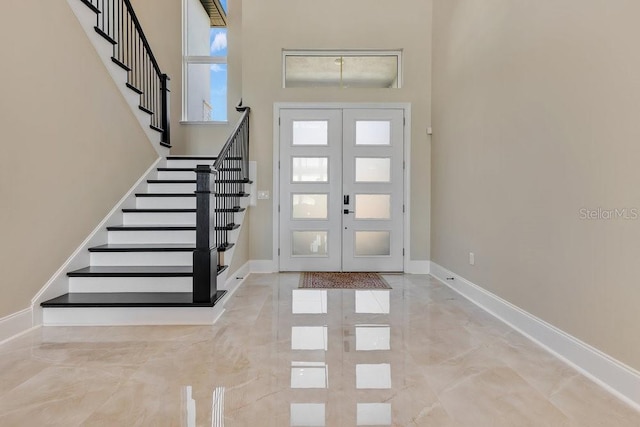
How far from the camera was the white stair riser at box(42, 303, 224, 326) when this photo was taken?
2.88 metres

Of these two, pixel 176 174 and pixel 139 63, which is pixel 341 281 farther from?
pixel 139 63

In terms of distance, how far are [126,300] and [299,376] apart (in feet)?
5.66

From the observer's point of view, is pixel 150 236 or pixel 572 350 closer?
pixel 572 350

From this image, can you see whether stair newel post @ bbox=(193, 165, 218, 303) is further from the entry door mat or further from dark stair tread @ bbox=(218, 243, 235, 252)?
the entry door mat

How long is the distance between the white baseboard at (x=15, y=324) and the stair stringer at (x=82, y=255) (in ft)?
0.18

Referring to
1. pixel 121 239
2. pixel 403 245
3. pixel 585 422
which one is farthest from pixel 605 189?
pixel 121 239

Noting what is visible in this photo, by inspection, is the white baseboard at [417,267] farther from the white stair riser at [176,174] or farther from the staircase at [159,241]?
the white stair riser at [176,174]

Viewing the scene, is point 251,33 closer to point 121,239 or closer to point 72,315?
point 121,239

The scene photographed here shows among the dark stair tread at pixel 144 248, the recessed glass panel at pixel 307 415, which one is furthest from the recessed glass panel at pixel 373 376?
the dark stair tread at pixel 144 248

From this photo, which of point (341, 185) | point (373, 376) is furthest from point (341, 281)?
point (373, 376)

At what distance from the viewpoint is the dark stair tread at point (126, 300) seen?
2881 millimetres

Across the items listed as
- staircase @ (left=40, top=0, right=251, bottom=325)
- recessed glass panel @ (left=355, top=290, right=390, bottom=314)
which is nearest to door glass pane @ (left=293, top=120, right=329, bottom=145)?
staircase @ (left=40, top=0, right=251, bottom=325)

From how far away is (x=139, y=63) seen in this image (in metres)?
4.93

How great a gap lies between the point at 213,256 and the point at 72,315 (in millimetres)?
1182
